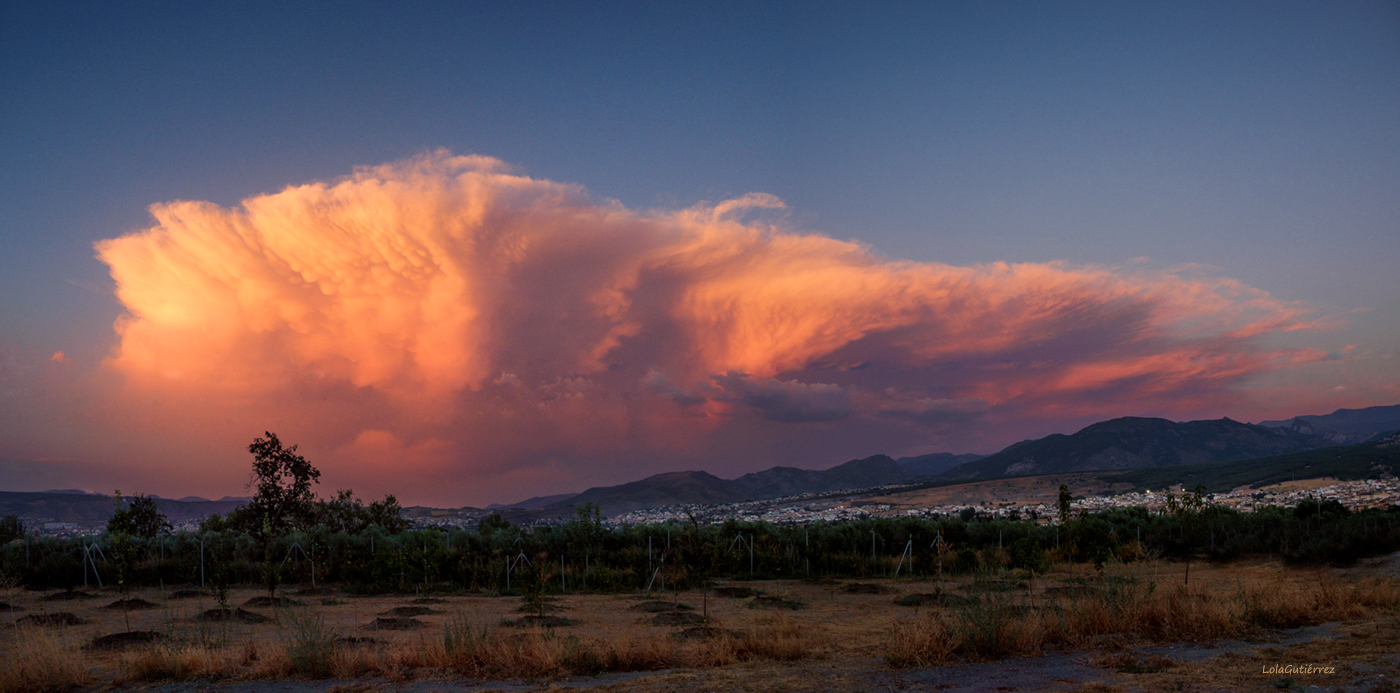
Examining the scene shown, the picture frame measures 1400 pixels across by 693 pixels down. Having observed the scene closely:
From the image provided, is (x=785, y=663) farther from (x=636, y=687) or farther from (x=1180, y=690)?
(x=1180, y=690)

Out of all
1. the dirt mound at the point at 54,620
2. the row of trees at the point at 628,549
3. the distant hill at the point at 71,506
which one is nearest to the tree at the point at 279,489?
the row of trees at the point at 628,549

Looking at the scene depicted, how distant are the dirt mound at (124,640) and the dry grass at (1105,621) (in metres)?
12.8

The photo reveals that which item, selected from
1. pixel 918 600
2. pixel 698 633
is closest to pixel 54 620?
pixel 698 633

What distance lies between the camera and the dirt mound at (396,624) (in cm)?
1592

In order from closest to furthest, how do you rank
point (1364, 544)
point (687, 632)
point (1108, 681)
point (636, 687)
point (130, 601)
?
point (1108, 681), point (636, 687), point (687, 632), point (130, 601), point (1364, 544)

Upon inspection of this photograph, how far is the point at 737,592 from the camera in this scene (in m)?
22.8

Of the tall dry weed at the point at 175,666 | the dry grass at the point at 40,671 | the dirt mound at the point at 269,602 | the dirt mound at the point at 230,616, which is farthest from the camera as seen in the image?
the dirt mound at the point at 269,602

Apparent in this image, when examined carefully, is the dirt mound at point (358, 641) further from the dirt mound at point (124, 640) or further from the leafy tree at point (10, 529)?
the leafy tree at point (10, 529)

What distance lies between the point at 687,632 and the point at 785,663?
131 inches

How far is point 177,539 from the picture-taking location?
29047mm

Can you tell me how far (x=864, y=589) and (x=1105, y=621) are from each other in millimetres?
12205

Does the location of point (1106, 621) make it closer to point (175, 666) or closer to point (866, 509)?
point (175, 666)

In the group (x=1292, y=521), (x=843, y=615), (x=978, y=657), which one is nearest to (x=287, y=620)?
(x=843, y=615)

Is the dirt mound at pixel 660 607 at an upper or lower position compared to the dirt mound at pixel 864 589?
upper
